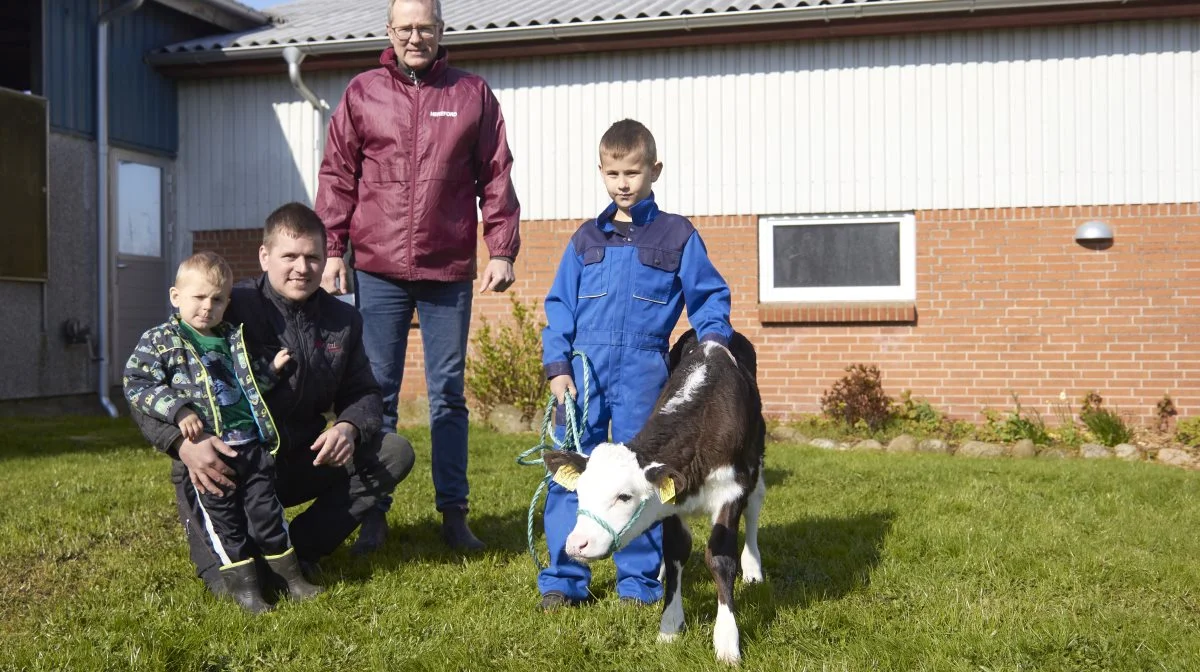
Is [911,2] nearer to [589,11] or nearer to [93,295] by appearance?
[589,11]

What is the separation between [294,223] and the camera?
4.32 meters

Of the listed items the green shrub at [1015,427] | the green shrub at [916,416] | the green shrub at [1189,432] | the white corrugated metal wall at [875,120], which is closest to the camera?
the green shrub at [1189,432]

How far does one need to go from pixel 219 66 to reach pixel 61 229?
2.53 metres

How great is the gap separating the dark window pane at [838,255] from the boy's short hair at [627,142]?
6.74 m

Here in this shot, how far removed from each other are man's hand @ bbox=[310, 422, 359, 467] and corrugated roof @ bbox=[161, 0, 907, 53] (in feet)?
24.0

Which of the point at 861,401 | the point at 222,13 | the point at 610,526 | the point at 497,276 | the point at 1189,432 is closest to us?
the point at 610,526

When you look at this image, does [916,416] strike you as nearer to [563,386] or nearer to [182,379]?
[563,386]

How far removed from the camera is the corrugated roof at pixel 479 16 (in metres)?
10.7

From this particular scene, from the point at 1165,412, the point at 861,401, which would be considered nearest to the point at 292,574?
the point at 861,401

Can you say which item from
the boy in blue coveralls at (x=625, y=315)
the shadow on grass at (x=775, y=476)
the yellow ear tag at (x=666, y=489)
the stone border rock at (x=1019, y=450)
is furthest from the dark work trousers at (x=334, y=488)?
the stone border rock at (x=1019, y=450)

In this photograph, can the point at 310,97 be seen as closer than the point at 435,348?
No

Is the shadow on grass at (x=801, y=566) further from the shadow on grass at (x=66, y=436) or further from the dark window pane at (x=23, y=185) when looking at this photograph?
the dark window pane at (x=23, y=185)

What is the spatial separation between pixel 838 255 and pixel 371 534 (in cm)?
673

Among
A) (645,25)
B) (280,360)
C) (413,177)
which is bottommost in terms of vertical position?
(280,360)
